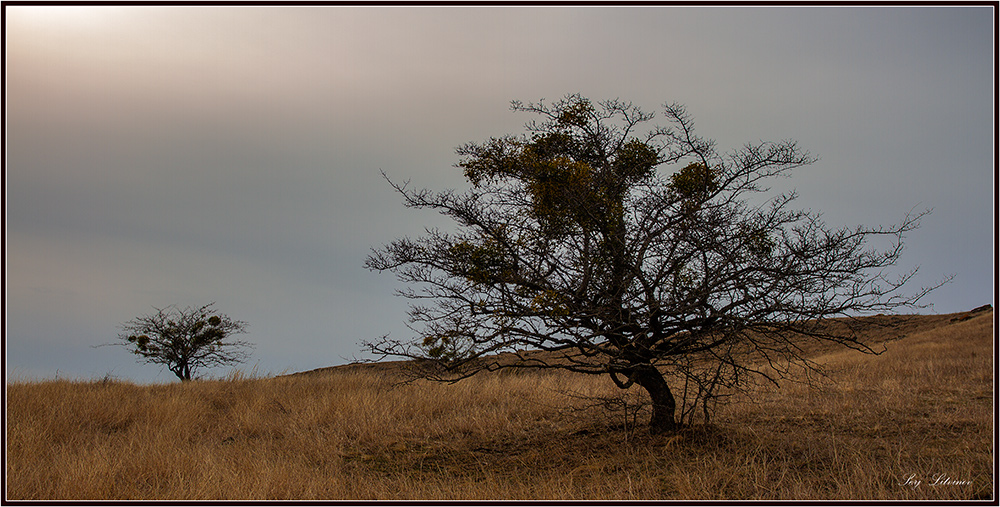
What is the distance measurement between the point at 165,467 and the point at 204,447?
5.68ft

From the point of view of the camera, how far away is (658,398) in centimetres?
959

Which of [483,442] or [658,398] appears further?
[483,442]

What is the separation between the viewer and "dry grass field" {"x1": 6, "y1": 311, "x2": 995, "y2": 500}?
7477mm

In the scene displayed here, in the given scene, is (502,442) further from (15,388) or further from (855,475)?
(15,388)

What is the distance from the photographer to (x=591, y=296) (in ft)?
29.0

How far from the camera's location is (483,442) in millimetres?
10516

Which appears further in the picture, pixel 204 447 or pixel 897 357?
Answer: pixel 897 357

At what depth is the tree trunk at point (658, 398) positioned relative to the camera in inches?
368

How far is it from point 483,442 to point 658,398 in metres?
2.98

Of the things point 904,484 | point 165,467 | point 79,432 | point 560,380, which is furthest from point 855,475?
point 79,432

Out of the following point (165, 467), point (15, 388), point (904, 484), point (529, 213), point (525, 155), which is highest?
point (525, 155)

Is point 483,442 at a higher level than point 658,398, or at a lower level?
lower

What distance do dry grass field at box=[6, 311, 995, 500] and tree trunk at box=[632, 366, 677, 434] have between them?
0.37 meters

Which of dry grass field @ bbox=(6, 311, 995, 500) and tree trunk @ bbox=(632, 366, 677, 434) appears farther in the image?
tree trunk @ bbox=(632, 366, 677, 434)
